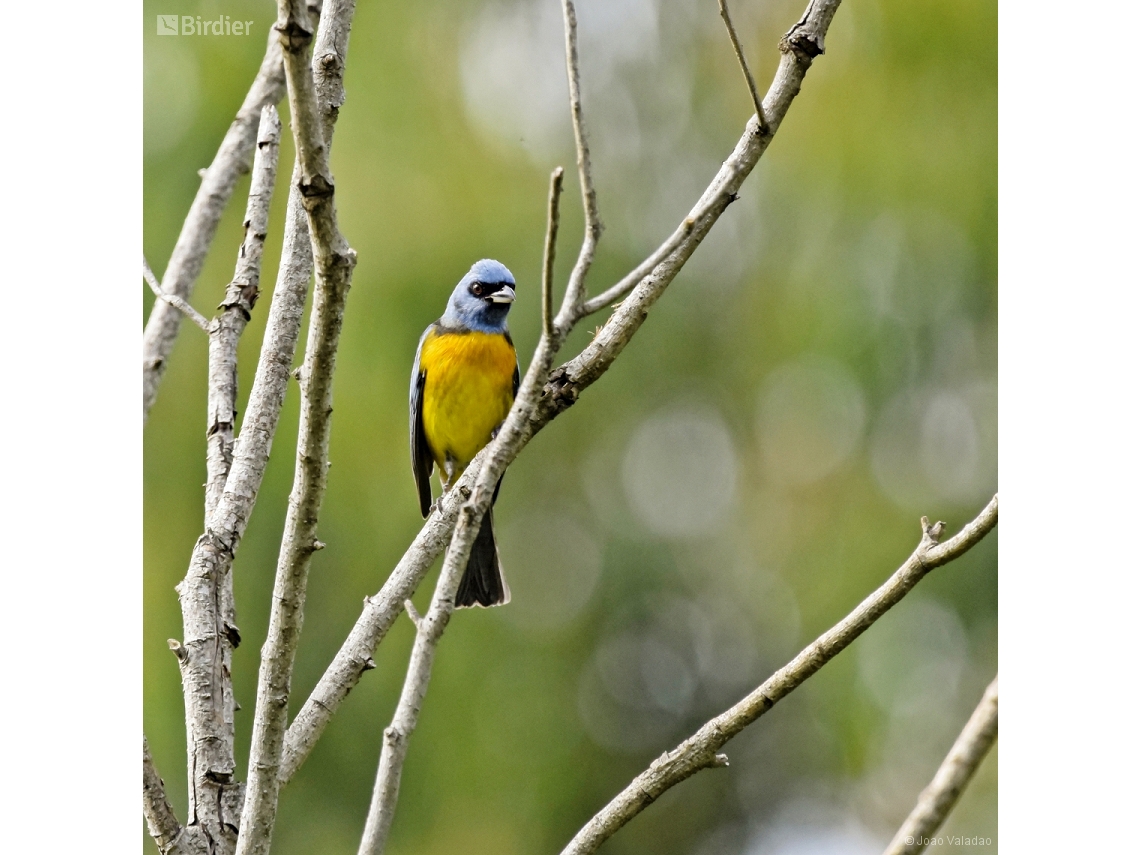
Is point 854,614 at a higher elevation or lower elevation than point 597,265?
lower

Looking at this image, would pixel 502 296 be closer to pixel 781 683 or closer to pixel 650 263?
pixel 650 263

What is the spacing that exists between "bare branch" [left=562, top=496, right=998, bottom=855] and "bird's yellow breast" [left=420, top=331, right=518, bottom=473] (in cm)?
251

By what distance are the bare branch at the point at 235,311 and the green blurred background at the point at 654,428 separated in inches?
27.9

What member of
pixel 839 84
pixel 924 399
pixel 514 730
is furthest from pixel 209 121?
pixel 514 730

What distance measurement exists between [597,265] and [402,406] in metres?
1.31

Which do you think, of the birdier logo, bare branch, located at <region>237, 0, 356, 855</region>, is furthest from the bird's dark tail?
bare branch, located at <region>237, 0, 356, 855</region>

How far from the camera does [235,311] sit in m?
2.80

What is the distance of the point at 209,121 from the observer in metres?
3.80

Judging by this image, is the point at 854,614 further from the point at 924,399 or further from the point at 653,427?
the point at 653,427

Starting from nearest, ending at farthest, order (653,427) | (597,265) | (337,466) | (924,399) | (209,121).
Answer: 1. (209,121)
2. (924,399)
3. (337,466)
4. (597,265)
5. (653,427)

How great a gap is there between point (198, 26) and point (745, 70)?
2093 mm

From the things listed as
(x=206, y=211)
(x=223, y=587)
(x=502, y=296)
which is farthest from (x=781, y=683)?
(x=502, y=296)

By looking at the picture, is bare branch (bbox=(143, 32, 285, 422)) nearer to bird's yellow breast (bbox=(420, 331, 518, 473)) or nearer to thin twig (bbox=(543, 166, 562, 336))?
bird's yellow breast (bbox=(420, 331, 518, 473))

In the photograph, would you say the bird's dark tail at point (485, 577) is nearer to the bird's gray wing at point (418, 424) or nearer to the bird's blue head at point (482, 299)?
the bird's gray wing at point (418, 424)
